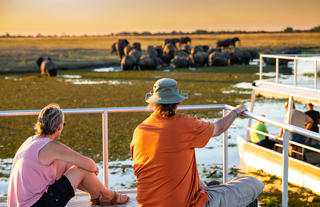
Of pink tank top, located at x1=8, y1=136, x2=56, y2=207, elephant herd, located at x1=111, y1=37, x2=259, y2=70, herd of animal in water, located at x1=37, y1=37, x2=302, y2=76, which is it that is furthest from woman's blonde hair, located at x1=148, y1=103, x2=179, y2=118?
elephant herd, located at x1=111, y1=37, x2=259, y2=70

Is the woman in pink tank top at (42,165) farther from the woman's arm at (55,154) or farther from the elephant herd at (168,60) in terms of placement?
the elephant herd at (168,60)

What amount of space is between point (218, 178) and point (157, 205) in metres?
5.36

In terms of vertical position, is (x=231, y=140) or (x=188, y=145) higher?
(x=188, y=145)

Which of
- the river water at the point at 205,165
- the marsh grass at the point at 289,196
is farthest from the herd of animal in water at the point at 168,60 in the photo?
the marsh grass at the point at 289,196

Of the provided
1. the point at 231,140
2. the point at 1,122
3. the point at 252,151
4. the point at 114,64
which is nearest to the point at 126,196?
the point at 252,151

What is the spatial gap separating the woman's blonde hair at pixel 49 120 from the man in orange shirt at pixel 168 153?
A: 0.62m

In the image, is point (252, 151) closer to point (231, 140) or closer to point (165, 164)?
point (231, 140)

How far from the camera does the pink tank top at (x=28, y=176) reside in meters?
3.52

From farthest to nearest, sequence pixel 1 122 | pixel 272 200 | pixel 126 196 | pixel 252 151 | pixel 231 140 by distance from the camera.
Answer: pixel 1 122
pixel 231 140
pixel 252 151
pixel 272 200
pixel 126 196

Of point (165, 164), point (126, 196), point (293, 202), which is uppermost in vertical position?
point (165, 164)

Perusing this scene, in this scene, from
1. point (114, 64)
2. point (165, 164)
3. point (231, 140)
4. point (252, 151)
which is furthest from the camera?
point (114, 64)

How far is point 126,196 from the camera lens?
4.35 meters

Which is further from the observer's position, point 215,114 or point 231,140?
point 215,114

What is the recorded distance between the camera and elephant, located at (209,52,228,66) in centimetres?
4594
